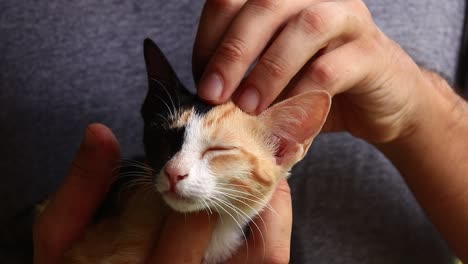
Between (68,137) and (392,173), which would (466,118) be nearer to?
(392,173)

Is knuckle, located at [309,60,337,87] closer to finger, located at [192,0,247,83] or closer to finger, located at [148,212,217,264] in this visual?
finger, located at [192,0,247,83]

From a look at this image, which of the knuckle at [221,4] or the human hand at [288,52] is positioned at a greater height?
the knuckle at [221,4]

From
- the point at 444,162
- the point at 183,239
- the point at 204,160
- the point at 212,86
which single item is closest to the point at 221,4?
the point at 212,86

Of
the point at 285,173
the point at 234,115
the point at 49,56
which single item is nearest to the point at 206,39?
the point at 234,115

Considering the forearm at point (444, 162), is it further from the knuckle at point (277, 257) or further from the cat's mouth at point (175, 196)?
the cat's mouth at point (175, 196)

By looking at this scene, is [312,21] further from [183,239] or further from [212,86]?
[183,239]

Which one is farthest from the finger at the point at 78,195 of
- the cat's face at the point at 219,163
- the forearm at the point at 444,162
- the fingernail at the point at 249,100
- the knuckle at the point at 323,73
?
the forearm at the point at 444,162

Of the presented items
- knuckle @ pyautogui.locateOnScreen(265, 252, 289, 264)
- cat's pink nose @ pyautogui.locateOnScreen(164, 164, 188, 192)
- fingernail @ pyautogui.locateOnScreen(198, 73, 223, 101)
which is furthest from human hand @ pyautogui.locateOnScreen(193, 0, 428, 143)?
knuckle @ pyautogui.locateOnScreen(265, 252, 289, 264)

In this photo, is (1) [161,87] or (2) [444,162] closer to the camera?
(1) [161,87]
